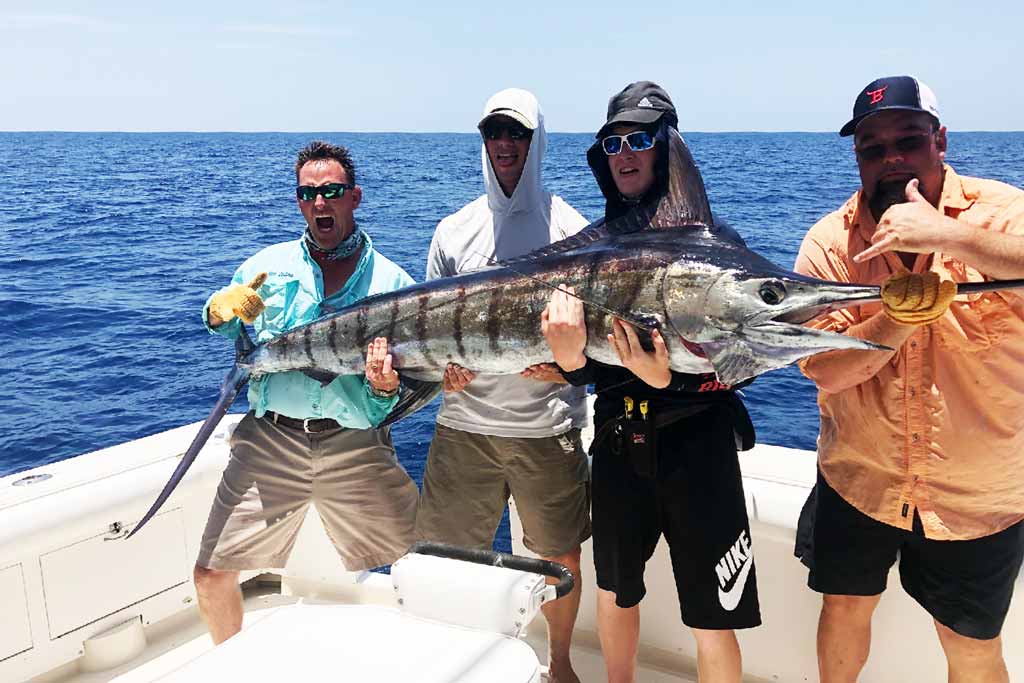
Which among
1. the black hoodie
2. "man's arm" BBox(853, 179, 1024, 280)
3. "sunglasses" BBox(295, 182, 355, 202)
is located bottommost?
the black hoodie

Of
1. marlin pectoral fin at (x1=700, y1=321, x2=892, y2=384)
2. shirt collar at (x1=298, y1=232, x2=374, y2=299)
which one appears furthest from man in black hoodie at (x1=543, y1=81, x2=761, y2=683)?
shirt collar at (x1=298, y1=232, x2=374, y2=299)

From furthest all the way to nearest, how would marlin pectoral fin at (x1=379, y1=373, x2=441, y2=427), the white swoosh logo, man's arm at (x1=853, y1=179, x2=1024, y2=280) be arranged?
marlin pectoral fin at (x1=379, y1=373, x2=441, y2=427) → the white swoosh logo → man's arm at (x1=853, y1=179, x2=1024, y2=280)

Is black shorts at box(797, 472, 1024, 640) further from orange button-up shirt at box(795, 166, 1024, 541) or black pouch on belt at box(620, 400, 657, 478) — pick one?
black pouch on belt at box(620, 400, 657, 478)

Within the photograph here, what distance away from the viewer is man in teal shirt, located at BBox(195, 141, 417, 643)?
2.92 m

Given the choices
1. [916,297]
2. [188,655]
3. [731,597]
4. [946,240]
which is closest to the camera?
[916,297]

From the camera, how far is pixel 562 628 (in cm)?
290

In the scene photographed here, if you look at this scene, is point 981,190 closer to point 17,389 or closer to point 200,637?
point 200,637

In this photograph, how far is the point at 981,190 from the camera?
81.7 inches

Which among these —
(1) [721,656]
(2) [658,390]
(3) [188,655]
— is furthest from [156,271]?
(1) [721,656]

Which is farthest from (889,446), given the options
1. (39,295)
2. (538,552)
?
(39,295)

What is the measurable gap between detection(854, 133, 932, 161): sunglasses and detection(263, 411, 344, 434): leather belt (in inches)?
77.0

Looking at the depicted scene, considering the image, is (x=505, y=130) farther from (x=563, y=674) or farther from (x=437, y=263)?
(x=563, y=674)

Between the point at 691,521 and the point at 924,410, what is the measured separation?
70 centimetres

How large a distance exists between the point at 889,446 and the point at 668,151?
105cm
